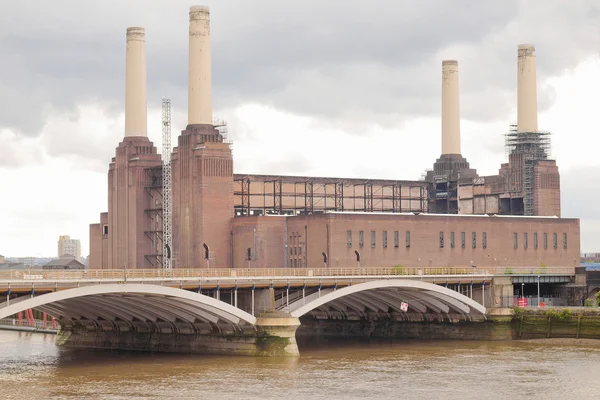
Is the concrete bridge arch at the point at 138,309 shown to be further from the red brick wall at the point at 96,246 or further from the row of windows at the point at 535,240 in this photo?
the red brick wall at the point at 96,246

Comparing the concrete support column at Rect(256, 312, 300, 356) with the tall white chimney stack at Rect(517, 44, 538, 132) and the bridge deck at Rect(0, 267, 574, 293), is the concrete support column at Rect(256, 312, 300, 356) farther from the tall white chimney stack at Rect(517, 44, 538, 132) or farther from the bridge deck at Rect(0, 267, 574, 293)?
the tall white chimney stack at Rect(517, 44, 538, 132)

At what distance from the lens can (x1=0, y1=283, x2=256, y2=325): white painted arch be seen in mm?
73438

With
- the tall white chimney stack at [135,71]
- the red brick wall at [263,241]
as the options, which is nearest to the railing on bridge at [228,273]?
the red brick wall at [263,241]

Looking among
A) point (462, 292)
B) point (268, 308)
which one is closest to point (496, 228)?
point (462, 292)

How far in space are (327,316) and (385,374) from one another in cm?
3593

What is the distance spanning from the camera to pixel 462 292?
106 metres

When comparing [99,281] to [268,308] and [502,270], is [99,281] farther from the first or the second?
[502,270]

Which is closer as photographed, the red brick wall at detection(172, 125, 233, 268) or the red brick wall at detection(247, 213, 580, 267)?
the red brick wall at detection(247, 213, 580, 267)

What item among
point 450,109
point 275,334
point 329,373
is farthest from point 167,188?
point 329,373

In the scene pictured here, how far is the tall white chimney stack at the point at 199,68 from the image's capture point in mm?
127250

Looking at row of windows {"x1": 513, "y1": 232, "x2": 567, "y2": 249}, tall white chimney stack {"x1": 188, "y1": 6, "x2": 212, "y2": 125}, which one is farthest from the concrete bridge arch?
row of windows {"x1": 513, "y1": 232, "x2": 567, "y2": 249}

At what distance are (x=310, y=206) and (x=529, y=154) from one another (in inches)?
1072

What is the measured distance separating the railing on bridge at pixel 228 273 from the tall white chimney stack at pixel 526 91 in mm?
33304

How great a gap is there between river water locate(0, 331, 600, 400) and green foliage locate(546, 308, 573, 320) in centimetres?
306
